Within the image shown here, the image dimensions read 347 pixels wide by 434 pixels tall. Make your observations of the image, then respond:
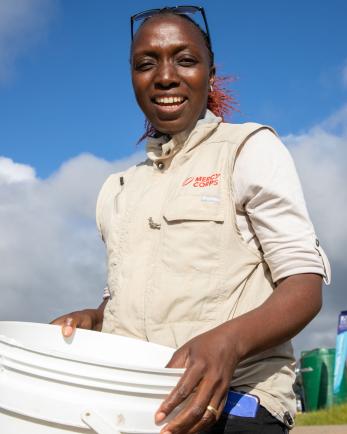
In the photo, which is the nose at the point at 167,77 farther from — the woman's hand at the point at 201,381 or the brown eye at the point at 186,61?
the woman's hand at the point at 201,381

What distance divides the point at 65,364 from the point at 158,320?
0.47m

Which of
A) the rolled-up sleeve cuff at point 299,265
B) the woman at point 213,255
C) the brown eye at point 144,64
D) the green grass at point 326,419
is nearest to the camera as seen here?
the woman at point 213,255

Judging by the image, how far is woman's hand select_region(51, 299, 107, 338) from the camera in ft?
6.82

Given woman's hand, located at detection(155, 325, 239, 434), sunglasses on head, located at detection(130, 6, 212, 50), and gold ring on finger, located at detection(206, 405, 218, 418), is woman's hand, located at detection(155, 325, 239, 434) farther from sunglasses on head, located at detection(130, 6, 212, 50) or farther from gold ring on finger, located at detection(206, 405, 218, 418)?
sunglasses on head, located at detection(130, 6, 212, 50)

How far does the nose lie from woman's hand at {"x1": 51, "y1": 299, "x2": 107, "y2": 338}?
806mm

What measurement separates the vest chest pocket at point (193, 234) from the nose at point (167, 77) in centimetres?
45

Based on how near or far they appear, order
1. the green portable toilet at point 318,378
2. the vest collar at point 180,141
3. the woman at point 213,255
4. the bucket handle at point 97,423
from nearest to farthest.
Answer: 1. the bucket handle at point 97,423
2. the woman at point 213,255
3. the vest collar at point 180,141
4. the green portable toilet at point 318,378

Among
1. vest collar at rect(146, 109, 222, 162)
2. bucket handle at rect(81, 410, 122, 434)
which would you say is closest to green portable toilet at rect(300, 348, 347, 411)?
vest collar at rect(146, 109, 222, 162)

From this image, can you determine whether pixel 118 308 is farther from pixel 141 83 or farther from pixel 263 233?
pixel 141 83

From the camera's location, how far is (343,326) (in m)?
16.6

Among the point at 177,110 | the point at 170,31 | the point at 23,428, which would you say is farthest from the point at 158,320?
the point at 170,31

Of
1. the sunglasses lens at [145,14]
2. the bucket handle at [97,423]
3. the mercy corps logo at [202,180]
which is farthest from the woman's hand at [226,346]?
the sunglasses lens at [145,14]

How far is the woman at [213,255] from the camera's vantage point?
1.72m

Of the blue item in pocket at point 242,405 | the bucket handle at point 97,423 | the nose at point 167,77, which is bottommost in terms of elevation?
the bucket handle at point 97,423
